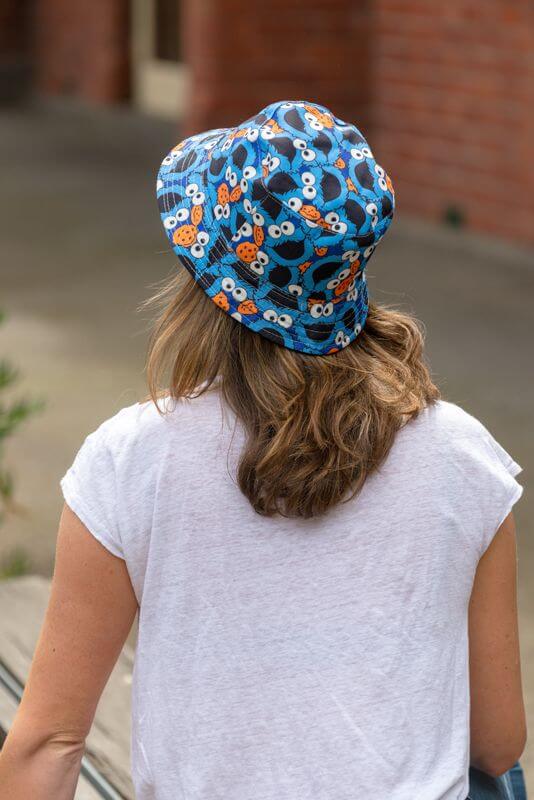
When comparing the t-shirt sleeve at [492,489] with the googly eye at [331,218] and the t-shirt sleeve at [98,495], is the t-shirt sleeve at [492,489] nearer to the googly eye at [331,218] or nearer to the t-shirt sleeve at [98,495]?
the googly eye at [331,218]

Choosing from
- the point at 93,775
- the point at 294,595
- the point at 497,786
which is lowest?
the point at 93,775

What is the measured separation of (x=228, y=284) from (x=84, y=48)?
1255 centimetres

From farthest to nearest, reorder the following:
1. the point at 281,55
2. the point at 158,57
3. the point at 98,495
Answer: the point at 158,57, the point at 281,55, the point at 98,495

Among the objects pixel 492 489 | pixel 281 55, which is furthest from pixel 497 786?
pixel 281 55

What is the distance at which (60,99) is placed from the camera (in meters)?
→ 13.8

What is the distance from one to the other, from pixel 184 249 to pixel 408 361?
0.30 metres

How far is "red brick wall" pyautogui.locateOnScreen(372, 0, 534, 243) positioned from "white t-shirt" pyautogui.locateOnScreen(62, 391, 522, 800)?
21.8ft

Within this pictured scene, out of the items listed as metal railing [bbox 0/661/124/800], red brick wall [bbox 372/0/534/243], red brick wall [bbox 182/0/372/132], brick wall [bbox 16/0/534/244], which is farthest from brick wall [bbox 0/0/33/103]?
metal railing [bbox 0/661/124/800]

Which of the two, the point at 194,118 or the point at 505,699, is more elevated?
the point at 505,699

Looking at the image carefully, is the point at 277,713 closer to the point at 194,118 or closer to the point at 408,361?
the point at 408,361

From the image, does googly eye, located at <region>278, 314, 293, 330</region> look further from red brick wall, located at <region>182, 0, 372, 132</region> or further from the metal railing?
red brick wall, located at <region>182, 0, 372, 132</region>

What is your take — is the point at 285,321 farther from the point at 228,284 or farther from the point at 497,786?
the point at 497,786

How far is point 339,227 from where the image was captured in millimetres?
1438

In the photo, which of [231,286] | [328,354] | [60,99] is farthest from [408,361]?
[60,99]
